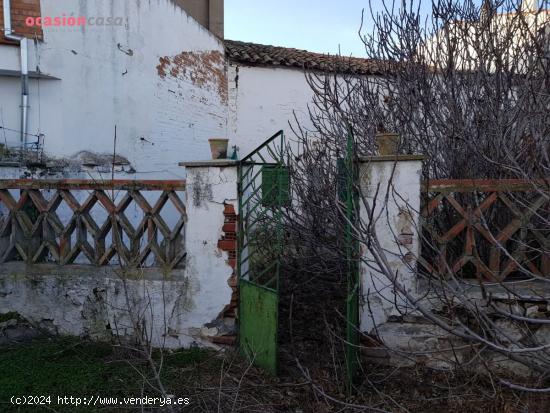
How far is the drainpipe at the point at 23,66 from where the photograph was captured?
7.28 metres

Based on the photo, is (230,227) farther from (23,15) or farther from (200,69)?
(200,69)

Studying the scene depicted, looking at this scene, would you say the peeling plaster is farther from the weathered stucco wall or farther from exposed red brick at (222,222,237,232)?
exposed red brick at (222,222,237,232)

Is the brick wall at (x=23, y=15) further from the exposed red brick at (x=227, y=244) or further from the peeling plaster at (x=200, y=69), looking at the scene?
the exposed red brick at (x=227, y=244)

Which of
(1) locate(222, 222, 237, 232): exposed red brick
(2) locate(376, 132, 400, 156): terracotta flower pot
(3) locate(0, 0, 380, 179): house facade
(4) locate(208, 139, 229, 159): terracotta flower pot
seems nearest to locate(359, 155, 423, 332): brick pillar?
(2) locate(376, 132, 400, 156): terracotta flower pot

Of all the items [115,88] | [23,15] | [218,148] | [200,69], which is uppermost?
[23,15]

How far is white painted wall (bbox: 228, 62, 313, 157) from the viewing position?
11.2 meters

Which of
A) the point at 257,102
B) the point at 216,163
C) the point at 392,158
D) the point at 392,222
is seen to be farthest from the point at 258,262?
the point at 257,102

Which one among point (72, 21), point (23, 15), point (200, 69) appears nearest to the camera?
point (23, 15)

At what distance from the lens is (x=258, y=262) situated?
4629mm

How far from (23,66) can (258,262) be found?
17.6 ft

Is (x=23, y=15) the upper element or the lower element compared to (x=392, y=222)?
upper

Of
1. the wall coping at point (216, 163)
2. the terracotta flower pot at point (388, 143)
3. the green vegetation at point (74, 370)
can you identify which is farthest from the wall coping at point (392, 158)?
the green vegetation at point (74, 370)

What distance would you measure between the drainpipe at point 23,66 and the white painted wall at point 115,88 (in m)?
0.12

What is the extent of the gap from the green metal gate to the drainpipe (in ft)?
15.7
